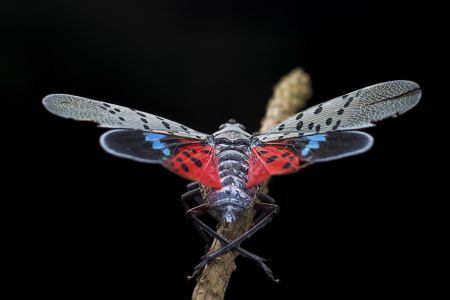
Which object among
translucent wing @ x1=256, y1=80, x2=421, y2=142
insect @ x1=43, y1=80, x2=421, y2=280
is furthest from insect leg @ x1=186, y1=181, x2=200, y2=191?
translucent wing @ x1=256, y1=80, x2=421, y2=142

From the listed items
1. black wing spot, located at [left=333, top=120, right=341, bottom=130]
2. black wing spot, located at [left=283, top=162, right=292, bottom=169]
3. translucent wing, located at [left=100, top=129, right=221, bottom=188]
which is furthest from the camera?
black wing spot, located at [left=333, top=120, right=341, bottom=130]

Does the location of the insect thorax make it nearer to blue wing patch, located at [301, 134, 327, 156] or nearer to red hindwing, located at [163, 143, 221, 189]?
red hindwing, located at [163, 143, 221, 189]

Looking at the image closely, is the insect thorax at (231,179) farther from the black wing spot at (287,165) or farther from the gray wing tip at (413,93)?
the gray wing tip at (413,93)

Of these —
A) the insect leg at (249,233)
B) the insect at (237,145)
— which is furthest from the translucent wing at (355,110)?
the insect leg at (249,233)

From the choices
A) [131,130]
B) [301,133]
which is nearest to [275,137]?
[301,133]

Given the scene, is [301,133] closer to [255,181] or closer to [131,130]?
[255,181]

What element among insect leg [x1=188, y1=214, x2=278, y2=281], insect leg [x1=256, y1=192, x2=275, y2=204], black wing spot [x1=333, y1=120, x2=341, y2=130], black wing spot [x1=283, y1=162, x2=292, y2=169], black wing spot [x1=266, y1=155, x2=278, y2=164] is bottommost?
insect leg [x1=188, y1=214, x2=278, y2=281]
